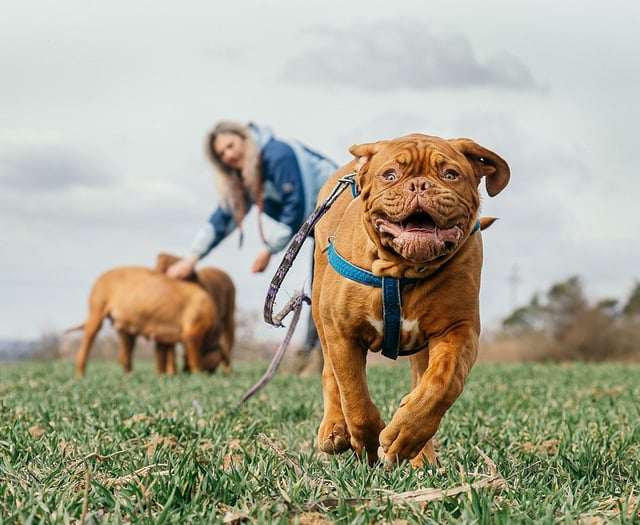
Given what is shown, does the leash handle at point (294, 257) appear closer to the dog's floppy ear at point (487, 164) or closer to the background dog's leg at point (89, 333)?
the dog's floppy ear at point (487, 164)

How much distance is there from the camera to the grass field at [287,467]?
8.83 feet

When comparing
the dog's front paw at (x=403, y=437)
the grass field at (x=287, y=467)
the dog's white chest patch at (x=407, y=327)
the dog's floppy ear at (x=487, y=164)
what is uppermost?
the dog's floppy ear at (x=487, y=164)

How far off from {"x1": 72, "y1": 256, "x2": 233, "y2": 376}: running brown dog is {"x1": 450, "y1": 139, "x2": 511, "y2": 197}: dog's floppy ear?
32.8 feet

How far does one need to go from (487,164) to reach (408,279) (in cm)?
54

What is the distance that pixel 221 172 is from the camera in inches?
384

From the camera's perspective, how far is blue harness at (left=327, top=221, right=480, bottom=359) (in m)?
3.31

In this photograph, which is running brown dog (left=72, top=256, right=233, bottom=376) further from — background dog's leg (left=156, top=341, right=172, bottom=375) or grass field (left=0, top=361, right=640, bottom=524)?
grass field (left=0, top=361, right=640, bottom=524)

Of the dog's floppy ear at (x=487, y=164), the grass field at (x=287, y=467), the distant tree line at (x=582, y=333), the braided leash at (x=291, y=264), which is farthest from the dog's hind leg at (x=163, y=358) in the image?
the distant tree line at (x=582, y=333)

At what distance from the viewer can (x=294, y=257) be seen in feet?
13.9

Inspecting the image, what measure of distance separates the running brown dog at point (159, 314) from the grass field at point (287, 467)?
5698 mm

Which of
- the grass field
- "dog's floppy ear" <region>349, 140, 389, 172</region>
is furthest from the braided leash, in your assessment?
the grass field

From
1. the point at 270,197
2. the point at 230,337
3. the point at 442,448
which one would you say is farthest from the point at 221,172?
the point at 442,448

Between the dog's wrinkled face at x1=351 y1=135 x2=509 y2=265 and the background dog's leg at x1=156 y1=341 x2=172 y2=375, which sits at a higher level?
the dog's wrinkled face at x1=351 y1=135 x2=509 y2=265

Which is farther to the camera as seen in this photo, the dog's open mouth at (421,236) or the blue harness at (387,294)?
the blue harness at (387,294)
